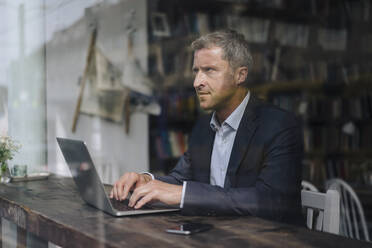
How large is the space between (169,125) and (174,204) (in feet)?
10.2

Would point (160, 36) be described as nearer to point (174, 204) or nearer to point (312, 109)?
point (312, 109)

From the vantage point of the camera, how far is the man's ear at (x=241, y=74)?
187 centimetres

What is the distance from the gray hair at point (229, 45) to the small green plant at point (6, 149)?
1.11 meters

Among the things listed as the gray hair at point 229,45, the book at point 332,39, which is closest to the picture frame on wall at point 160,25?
the book at point 332,39

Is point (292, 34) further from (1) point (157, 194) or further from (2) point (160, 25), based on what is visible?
(1) point (157, 194)

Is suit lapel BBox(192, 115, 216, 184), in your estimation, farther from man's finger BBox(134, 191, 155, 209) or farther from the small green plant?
the small green plant

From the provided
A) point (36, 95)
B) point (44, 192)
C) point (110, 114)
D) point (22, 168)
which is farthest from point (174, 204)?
point (110, 114)

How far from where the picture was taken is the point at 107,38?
4074 mm

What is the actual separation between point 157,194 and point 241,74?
0.68 m

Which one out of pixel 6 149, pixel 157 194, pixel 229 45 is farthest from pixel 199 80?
pixel 6 149

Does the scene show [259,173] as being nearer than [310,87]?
Yes

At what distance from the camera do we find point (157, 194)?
56.2 inches

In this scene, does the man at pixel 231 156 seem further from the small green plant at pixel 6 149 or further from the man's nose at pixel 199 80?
the small green plant at pixel 6 149

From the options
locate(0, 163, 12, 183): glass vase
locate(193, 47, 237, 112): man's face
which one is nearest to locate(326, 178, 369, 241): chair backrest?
locate(193, 47, 237, 112): man's face
